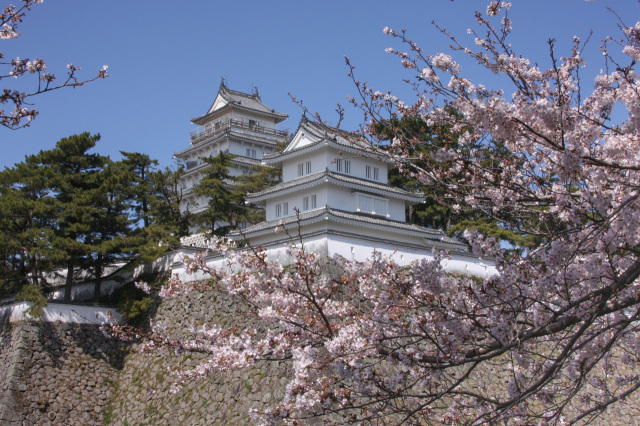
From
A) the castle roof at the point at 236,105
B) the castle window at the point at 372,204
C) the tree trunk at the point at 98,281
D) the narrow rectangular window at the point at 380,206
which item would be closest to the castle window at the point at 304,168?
the castle window at the point at 372,204

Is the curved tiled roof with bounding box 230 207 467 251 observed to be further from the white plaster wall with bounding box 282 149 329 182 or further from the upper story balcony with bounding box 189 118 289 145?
the upper story balcony with bounding box 189 118 289 145

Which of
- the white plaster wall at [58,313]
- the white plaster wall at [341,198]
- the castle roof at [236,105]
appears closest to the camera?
the white plaster wall at [58,313]

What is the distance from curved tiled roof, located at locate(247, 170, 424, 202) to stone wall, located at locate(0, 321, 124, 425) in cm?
676

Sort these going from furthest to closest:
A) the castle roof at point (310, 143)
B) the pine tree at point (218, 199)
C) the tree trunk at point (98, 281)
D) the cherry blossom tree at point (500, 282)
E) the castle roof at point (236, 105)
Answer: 1. the castle roof at point (236, 105)
2. the pine tree at point (218, 199)
3. the castle roof at point (310, 143)
4. the tree trunk at point (98, 281)
5. the cherry blossom tree at point (500, 282)

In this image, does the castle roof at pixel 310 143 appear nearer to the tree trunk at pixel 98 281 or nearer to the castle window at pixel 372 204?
the castle window at pixel 372 204

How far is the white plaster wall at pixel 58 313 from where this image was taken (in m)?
14.8

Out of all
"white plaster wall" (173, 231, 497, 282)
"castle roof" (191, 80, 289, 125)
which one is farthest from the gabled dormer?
"castle roof" (191, 80, 289, 125)

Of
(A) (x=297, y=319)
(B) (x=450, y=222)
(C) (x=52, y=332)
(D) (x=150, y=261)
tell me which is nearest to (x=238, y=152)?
(B) (x=450, y=222)

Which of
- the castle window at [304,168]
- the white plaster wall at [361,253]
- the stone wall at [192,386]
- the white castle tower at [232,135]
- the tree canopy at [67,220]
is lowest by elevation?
the stone wall at [192,386]

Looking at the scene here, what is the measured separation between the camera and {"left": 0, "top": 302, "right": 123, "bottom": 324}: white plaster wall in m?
14.8

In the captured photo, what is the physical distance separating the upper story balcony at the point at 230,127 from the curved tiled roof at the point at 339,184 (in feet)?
45.8

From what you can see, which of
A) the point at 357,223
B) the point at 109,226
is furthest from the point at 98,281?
the point at 357,223

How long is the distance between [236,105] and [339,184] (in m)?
17.4

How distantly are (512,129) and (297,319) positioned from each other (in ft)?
8.75
